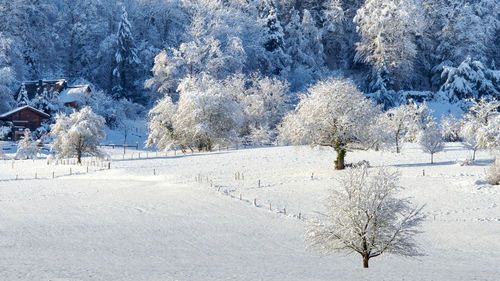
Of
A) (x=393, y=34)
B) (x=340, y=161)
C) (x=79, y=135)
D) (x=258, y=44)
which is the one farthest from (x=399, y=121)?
(x=258, y=44)

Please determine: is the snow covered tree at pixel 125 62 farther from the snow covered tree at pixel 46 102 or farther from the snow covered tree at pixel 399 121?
the snow covered tree at pixel 399 121

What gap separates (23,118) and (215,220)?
48646 mm

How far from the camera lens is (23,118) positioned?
69000mm

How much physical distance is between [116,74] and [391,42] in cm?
4366

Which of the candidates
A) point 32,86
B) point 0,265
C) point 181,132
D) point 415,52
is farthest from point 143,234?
point 415,52

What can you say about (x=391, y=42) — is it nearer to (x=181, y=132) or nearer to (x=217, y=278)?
(x=181, y=132)

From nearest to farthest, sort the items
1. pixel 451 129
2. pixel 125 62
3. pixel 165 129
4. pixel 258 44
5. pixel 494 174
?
pixel 494 174 < pixel 165 129 < pixel 451 129 < pixel 125 62 < pixel 258 44

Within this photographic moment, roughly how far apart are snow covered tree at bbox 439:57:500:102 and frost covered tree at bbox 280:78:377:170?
41085 millimetres

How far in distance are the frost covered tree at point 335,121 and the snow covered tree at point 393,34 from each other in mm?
41252

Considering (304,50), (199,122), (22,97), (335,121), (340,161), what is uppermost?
(304,50)

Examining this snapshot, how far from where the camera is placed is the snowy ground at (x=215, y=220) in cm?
1872

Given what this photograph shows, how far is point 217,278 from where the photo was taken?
16781 millimetres

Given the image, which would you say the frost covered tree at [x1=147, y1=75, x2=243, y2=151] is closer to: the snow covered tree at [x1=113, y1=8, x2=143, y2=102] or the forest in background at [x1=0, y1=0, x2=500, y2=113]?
the forest in background at [x1=0, y1=0, x2=500, y2=113]

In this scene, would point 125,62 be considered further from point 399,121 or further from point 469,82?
point 469,82
